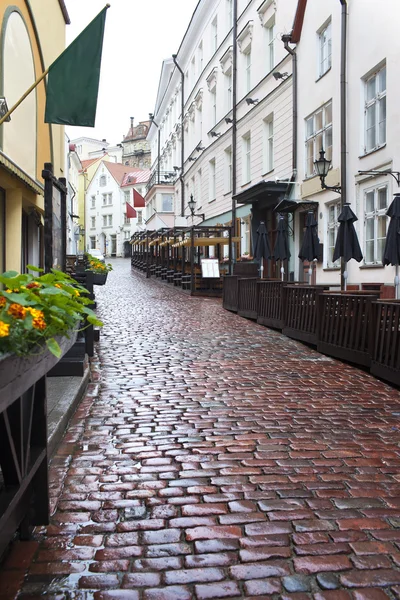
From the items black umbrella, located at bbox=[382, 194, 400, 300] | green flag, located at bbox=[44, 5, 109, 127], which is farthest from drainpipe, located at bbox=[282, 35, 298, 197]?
green flag, located at bbox=[44, 5, 109, 127]

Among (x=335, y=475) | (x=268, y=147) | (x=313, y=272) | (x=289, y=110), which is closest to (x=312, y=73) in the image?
(x=289, y=110)

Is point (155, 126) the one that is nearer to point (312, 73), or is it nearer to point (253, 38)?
point (253, 38)

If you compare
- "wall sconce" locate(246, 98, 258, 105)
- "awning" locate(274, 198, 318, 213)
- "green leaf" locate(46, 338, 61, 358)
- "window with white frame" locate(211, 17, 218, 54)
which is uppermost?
"window with white frame" locate(211, 17, 218, 54)

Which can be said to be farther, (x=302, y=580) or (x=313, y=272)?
(x=313, y=272)

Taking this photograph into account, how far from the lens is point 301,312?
1071cm

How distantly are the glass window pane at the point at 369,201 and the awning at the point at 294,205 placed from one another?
2.81m

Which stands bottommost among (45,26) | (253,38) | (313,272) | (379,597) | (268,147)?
(379,597)

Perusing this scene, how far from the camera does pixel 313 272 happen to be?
16.1 metres

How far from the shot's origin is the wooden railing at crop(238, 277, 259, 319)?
14.2m

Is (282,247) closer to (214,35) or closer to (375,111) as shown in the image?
(375,111)

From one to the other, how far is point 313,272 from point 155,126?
42514 millimetres

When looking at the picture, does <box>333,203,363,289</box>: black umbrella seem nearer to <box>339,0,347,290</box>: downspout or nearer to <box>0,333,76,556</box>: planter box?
<box>339,0,347,290</box>: downspout

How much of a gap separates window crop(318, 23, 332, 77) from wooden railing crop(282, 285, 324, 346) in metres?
8.73

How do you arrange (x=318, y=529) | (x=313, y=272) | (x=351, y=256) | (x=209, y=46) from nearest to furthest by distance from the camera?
(x=318, y=529), (x=351, y=256), (x=313, y=272), (x=209, y=46)
